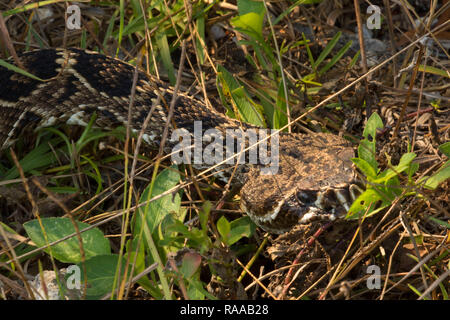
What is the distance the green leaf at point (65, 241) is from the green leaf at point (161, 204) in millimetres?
264

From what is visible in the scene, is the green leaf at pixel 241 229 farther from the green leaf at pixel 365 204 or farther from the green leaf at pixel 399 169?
the green leaf at pixel 399 169

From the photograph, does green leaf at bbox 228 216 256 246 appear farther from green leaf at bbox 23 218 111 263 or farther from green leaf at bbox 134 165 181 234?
green leaf at bbox 23 218 111 263

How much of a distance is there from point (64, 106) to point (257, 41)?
5.90 ft

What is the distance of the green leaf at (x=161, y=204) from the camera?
3.91m

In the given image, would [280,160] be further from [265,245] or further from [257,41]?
[257,41]

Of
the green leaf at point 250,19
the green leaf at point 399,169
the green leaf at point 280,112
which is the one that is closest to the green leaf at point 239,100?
the green leaf at point 280,112

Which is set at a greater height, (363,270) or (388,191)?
(388,191)

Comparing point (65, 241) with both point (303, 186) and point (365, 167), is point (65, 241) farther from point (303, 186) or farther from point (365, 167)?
point (365, 167)

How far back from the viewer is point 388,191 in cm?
373

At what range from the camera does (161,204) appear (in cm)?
399
